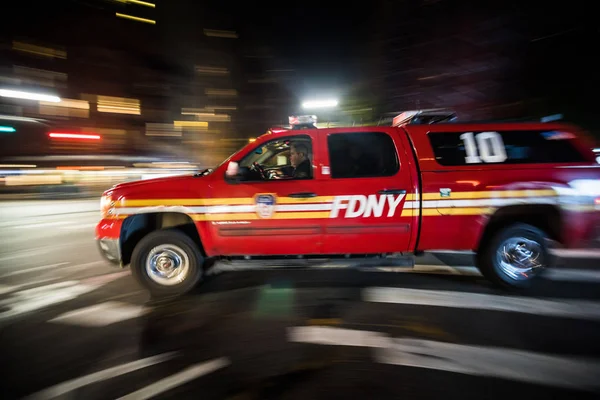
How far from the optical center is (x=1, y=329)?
153 inches

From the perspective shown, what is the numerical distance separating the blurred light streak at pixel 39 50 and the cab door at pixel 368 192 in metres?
43.8

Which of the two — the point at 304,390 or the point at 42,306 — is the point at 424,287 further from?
the point at 42,306

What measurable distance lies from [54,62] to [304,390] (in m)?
49.5

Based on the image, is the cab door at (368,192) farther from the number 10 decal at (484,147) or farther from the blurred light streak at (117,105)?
the blurred light streak at (117,105)

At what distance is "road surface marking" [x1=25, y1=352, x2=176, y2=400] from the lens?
283 centimetres

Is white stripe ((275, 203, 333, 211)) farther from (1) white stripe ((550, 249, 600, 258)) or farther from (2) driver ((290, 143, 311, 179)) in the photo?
(1) white stripe ((550, 249, 600, 258))

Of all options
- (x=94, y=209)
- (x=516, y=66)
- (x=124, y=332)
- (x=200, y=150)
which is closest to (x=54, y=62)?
(x=200, y=150)

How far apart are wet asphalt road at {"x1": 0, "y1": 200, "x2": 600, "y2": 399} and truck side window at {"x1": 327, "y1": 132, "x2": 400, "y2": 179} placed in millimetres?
1413

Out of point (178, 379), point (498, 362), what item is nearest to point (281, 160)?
point (178, 379)

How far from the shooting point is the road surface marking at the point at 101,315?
4.02 meters

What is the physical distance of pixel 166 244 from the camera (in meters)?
4.65

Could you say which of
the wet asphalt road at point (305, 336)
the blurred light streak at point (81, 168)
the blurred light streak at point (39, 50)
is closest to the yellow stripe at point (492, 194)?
the wet asphalt road at point (305, 336)

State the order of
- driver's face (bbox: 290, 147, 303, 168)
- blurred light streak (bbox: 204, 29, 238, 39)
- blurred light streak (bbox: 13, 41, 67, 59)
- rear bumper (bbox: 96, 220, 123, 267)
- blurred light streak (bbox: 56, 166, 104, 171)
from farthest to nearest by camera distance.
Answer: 1. blurred light streak (bbox: 13, 41, 67, 59)
2. blurred light streak (bbox: 204, 29, 238, 39)
3. blurred light streak (bbox: 56, 166, 104, 171)
4. driver's face (bbox: 290, 147, 303, 168)
5. rear bumper (bbox: 96, 220, 123, 267)

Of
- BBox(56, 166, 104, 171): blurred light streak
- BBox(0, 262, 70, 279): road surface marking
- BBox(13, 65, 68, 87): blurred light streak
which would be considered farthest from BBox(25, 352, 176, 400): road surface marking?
BBox(13, 65, 68, 87): blurred light streak
